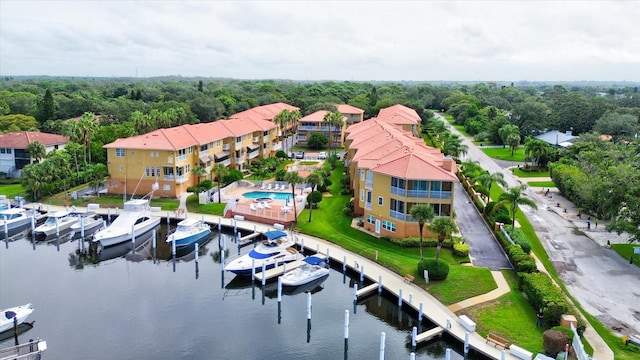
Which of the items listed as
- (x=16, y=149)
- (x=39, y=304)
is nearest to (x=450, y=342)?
(x=39, y=304)

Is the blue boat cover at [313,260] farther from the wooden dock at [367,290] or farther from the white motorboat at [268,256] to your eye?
the wooden dock at [367,290]

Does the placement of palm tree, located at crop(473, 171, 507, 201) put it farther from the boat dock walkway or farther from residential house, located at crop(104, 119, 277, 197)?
residential house, located at crop(104, 119, 277, 197)

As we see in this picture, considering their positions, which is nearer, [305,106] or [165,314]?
[165,314]

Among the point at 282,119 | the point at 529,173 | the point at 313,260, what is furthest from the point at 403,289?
the point at 282,119

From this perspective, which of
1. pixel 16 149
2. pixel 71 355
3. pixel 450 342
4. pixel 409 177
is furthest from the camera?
pixel 16 149

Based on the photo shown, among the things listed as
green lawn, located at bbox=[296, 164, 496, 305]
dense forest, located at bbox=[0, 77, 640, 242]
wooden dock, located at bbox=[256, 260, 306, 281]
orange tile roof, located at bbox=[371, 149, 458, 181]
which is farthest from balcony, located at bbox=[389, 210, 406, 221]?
dense forest, located at bbox=[0, 77, 640, 242]

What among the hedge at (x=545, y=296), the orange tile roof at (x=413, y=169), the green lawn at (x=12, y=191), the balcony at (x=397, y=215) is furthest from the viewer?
the green lawn at (x=12, y=191)

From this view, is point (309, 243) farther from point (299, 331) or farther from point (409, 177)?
point (299, 331)

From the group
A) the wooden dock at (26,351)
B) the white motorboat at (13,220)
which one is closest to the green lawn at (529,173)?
the white motorboat at (13,220)
